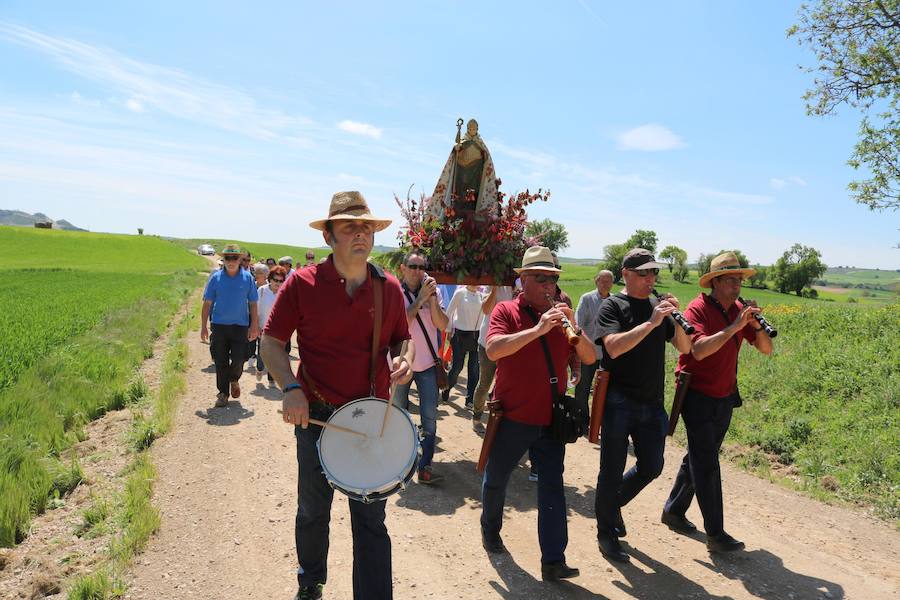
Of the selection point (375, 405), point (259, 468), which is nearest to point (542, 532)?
point (375, 405)

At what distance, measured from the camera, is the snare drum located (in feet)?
10.6

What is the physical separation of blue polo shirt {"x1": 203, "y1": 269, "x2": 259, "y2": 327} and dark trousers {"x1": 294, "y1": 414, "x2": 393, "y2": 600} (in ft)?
18.5

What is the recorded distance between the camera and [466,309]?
9594mm

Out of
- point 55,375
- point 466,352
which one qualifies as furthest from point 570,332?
point 55,375

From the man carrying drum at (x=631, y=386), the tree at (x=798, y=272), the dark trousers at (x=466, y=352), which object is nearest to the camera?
the man carrying drum at (x=631, y=386)

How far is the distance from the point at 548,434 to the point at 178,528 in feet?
10.6

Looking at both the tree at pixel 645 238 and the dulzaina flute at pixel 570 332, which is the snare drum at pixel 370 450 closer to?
the dulzaina flute at pixel 570 332

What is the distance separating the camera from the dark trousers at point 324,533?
11.3 feet

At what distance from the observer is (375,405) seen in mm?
3373

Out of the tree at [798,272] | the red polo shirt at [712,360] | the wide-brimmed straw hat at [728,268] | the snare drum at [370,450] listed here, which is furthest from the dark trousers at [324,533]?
the tree at [798,272]

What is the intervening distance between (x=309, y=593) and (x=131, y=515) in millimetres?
2038

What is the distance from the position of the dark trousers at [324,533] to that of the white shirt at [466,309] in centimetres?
602

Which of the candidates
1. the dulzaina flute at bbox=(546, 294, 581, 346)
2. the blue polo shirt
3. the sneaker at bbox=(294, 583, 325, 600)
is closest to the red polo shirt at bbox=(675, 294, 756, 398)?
the dulzaina flute at bbox=(546, 294, 581, 346)

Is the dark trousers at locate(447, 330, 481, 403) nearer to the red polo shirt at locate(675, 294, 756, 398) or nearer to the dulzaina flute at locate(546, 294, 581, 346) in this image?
the red polo shirt at locate(675, 294, 756, 398)
